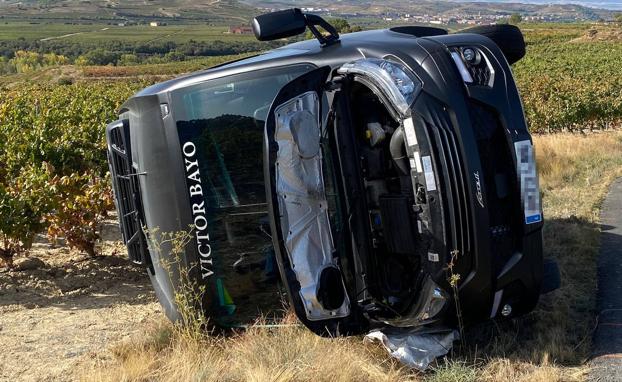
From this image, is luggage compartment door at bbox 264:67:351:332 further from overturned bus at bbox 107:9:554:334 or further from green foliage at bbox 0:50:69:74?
green foliage at bbox 0:50:69:74

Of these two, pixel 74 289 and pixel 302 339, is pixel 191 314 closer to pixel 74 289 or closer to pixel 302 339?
pixel 302 339

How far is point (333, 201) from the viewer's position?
4859 mm

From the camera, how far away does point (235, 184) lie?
195 inches

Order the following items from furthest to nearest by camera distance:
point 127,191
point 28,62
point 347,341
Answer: point 28,62, point 127,191, point 347,341

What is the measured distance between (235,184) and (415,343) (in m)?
1.59

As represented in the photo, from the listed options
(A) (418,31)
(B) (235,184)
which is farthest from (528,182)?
(B) (235,184)

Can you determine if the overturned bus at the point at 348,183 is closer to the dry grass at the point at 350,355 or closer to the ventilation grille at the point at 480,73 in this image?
the ventilation grille at the point at 480,73

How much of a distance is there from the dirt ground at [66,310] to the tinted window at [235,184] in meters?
1.06

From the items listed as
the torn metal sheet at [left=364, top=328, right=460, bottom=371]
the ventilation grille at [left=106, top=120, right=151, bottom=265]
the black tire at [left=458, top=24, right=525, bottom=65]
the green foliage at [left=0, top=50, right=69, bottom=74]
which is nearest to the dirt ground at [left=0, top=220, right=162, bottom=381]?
the ventilation grille at [left=106, top=120, right=151, bottom=265]

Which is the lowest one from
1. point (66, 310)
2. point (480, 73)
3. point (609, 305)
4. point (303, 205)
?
point (609, 305)

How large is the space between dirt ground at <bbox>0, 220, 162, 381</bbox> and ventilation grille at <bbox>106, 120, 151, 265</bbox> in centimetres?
61

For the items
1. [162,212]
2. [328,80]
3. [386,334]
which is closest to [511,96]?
[328,80]

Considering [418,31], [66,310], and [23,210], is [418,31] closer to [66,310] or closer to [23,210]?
[66,310]

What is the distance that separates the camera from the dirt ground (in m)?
5.02
